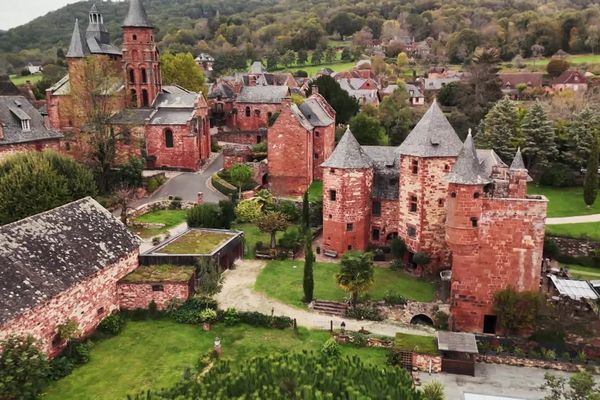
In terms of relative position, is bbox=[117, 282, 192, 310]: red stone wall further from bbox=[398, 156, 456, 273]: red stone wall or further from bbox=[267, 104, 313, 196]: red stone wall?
bbox=[267, 104, 313, 196]: red stone wall

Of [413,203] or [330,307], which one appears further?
[413,203]

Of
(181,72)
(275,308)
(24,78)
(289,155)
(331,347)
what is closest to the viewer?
(331,347)

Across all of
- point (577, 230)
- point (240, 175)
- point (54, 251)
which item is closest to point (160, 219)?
point (240, 175)

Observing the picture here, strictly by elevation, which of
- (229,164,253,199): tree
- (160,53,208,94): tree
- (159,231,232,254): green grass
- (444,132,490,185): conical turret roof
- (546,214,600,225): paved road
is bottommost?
(546,214,600,225): paved road

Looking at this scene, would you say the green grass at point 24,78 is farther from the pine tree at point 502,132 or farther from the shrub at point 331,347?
the shrub at point 331,347

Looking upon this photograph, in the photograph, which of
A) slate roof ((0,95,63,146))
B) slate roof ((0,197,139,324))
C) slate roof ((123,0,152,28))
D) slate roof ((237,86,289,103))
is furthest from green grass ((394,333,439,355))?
slate roof ((237,86,289,103))

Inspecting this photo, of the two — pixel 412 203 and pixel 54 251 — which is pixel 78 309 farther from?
pixel 412 203
